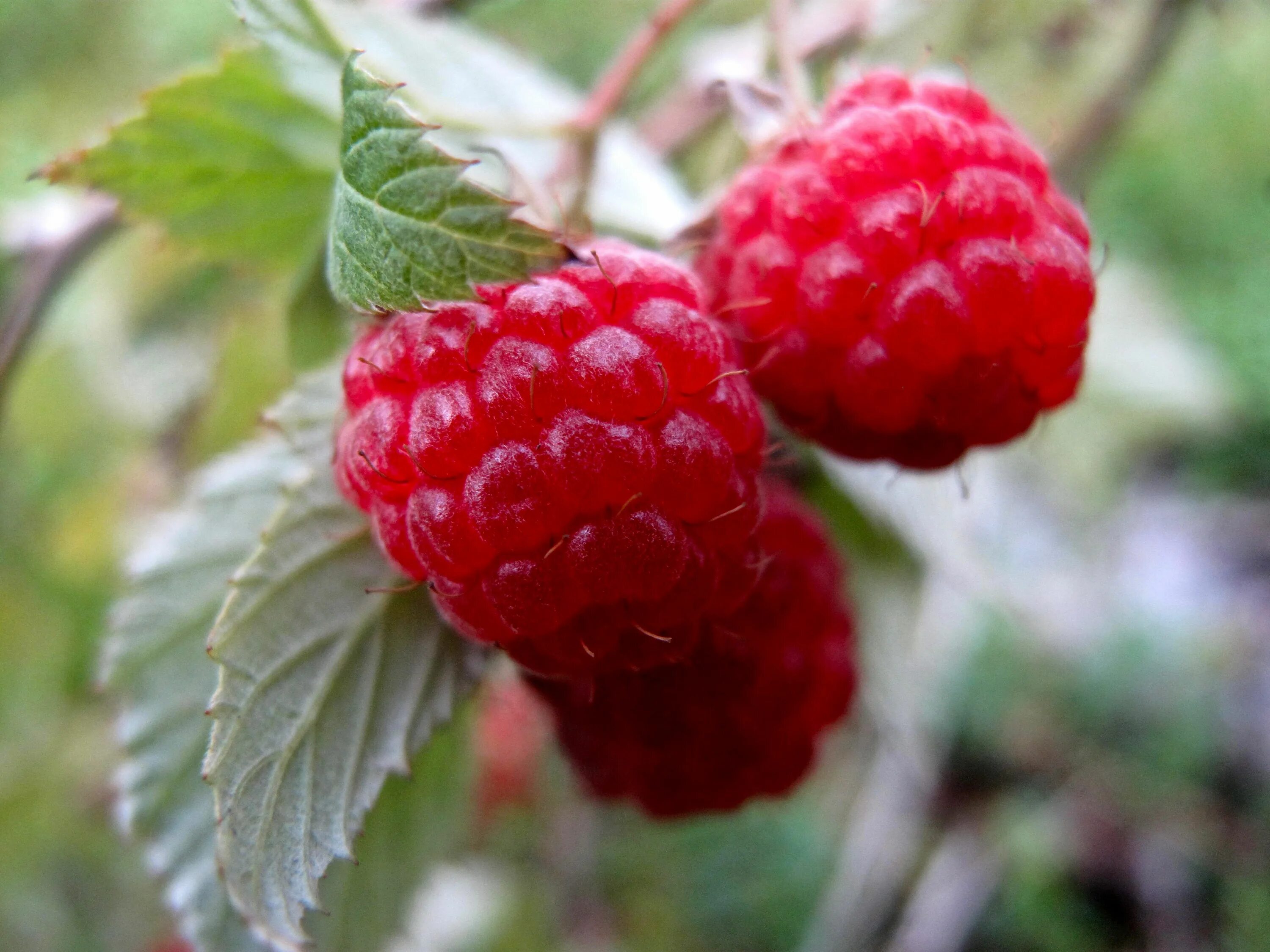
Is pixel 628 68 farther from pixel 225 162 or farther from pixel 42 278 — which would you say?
pixel 42 278

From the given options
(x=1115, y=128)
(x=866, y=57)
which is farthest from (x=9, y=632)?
(x=1115, y=128)

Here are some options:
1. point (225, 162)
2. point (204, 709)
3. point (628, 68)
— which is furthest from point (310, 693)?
point (628, 68)

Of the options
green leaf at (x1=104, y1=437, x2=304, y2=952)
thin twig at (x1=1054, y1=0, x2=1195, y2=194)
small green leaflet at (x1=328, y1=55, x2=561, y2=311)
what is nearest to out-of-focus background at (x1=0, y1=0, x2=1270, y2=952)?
thin twig at (x1=1054, y1=0, x2=1195, y2=194)

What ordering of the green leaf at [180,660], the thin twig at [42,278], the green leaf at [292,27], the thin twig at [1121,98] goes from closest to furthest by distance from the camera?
the green leaf at [292,27] < the green leaf at [180,660] < the thin twig at [42,278] < the thin twig at [1121,98]

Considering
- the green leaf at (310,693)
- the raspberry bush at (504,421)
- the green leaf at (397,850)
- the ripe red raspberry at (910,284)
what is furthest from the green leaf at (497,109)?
the green leaf at (397,850)

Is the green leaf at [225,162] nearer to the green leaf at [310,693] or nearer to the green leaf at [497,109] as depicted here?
the green leaf at [497,109]

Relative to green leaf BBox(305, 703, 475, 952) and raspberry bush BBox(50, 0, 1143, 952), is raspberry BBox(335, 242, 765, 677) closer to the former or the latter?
raspberry bush BBox(50, 0, 1143, 952)
